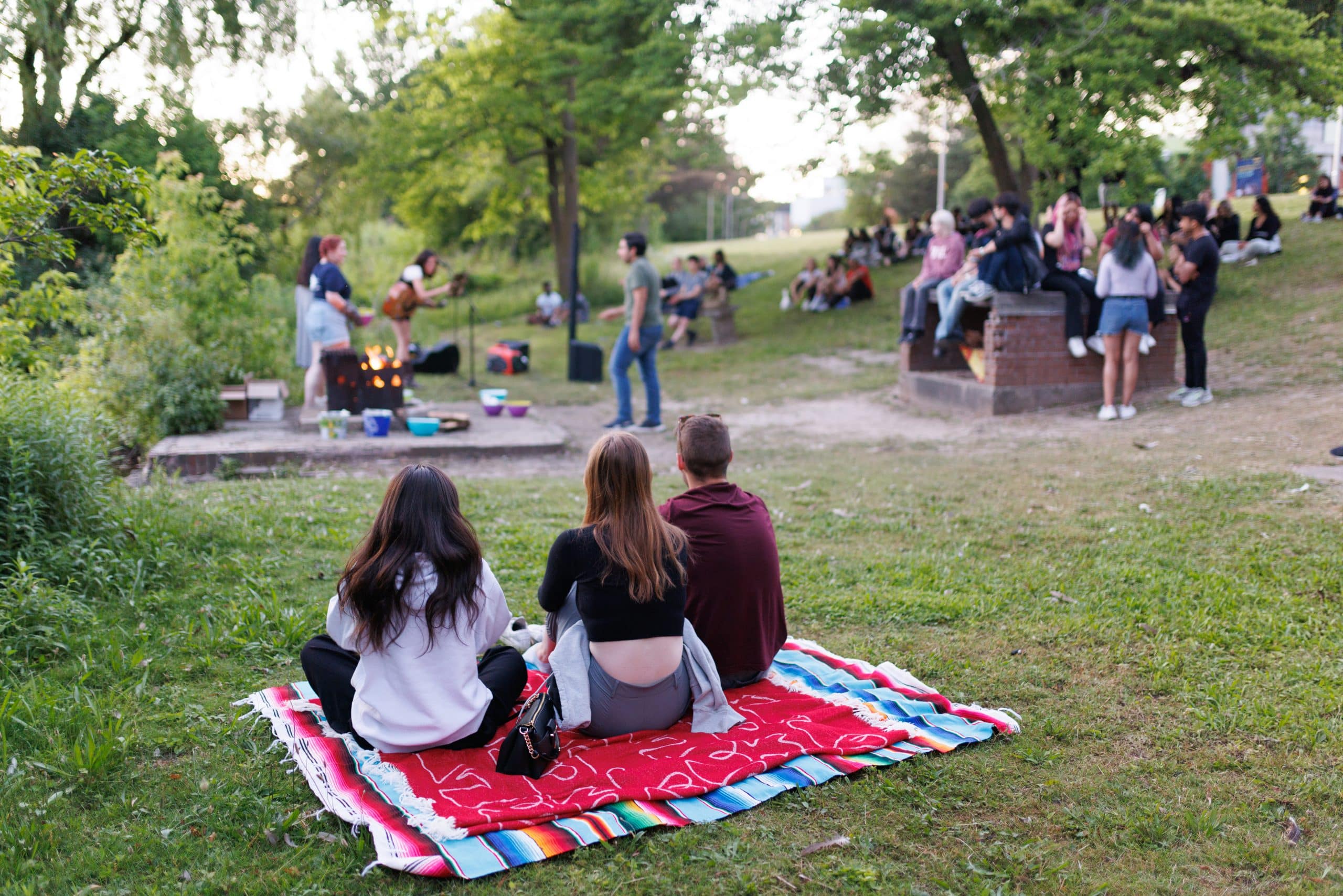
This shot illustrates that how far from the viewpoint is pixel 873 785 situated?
10.7 ft

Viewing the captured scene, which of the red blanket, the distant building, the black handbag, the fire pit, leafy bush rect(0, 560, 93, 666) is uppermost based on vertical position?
the distant building

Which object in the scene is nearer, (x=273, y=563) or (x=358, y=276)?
(x=273, y=563)

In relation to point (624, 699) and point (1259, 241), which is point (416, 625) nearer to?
point (624, 699)

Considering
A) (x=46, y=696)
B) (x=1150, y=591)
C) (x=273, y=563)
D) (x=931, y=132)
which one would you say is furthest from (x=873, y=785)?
(x=931, y=132)

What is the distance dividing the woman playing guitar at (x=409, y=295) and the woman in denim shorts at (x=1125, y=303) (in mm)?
7793

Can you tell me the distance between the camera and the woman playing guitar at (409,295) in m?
12.8

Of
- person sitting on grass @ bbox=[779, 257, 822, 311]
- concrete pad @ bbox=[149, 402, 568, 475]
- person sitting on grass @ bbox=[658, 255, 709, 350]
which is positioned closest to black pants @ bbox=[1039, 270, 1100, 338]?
concrete pad @ bbox=[149, 402, 568, 475]

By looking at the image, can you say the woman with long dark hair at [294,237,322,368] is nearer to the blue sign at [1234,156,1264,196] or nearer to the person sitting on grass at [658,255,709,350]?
the person sitting on grass at [658,255,709,350]

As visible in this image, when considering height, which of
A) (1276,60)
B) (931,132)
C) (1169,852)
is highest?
(931,132)

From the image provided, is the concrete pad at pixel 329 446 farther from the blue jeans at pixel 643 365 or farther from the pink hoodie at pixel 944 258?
the pink hoodie at pixel 944 258

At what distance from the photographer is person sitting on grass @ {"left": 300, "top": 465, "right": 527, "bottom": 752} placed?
10.7 ft

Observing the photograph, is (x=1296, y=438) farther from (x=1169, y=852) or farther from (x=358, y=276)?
(x=358, y=276)

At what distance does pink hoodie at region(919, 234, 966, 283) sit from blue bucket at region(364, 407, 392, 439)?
6.36 metres

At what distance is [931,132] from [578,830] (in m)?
45.3
